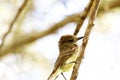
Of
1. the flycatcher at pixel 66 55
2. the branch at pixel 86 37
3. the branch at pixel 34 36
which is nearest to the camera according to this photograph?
the branch at pixel 86 37

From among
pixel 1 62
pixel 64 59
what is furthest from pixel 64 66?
pixel 1 62

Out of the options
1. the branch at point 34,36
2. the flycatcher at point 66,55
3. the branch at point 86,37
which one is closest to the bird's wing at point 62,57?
the flycatcher at point 66,55

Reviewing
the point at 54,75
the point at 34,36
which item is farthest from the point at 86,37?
the point at 34,36

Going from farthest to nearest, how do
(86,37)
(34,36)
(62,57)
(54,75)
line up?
(34,36), (62,57), (54,75), (86,37)

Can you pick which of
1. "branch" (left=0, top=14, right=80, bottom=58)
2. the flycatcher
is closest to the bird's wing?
the flycatcher

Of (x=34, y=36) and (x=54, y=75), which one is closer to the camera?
(x=54, y=75)

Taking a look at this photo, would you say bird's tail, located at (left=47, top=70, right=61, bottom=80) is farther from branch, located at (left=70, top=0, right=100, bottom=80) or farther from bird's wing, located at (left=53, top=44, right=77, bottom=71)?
branch, located at (left=70, top=0, right=100, bottom=80)

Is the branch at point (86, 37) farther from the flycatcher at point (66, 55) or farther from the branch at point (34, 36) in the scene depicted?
the branch at point (34, 36)

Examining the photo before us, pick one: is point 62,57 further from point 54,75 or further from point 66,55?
point 54,75
